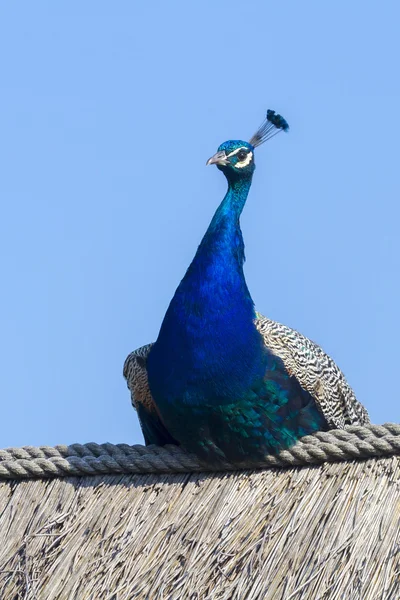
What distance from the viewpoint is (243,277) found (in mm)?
7488

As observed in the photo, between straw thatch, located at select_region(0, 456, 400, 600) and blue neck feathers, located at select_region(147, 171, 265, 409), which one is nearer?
straw thatch, located at select_region(0, 456, 400, 600)

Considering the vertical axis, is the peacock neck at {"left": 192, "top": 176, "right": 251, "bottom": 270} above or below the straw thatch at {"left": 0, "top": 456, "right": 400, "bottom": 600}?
above

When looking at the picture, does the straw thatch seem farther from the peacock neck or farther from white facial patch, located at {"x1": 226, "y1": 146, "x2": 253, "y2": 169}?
white facial patch, located at {"x1": 226, "y1": 146, "x2": 253, "y2": 169}

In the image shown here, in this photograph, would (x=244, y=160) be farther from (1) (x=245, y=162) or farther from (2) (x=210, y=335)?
(2) (x=210, y=335)

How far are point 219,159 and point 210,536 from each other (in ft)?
5.61

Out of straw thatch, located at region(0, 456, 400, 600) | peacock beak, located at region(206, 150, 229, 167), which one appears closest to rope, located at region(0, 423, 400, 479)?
straw thatch, located at region(0, 456, 400, 600)

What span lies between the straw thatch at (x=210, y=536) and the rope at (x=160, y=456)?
0.13 ft

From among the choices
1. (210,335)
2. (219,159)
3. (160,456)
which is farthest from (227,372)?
(219,159)

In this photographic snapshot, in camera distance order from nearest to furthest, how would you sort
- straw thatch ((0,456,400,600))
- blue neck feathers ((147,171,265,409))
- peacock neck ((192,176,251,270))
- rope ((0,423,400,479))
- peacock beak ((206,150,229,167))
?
straw thatch ((0,456,400,600)), rope ((0,423,400,479)), blue neck feathers ((147,171,265,409)), peacock neck ((192,176,251,270)), peacock beak ((206,150,229,167))

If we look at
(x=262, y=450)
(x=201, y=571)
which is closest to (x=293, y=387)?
(x=262, y=450)

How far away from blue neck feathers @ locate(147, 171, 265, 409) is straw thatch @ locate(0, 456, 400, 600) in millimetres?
428

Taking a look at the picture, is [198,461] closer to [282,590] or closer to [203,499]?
[203,499]

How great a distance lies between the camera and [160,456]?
24.8 ft

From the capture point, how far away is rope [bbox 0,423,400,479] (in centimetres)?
707
